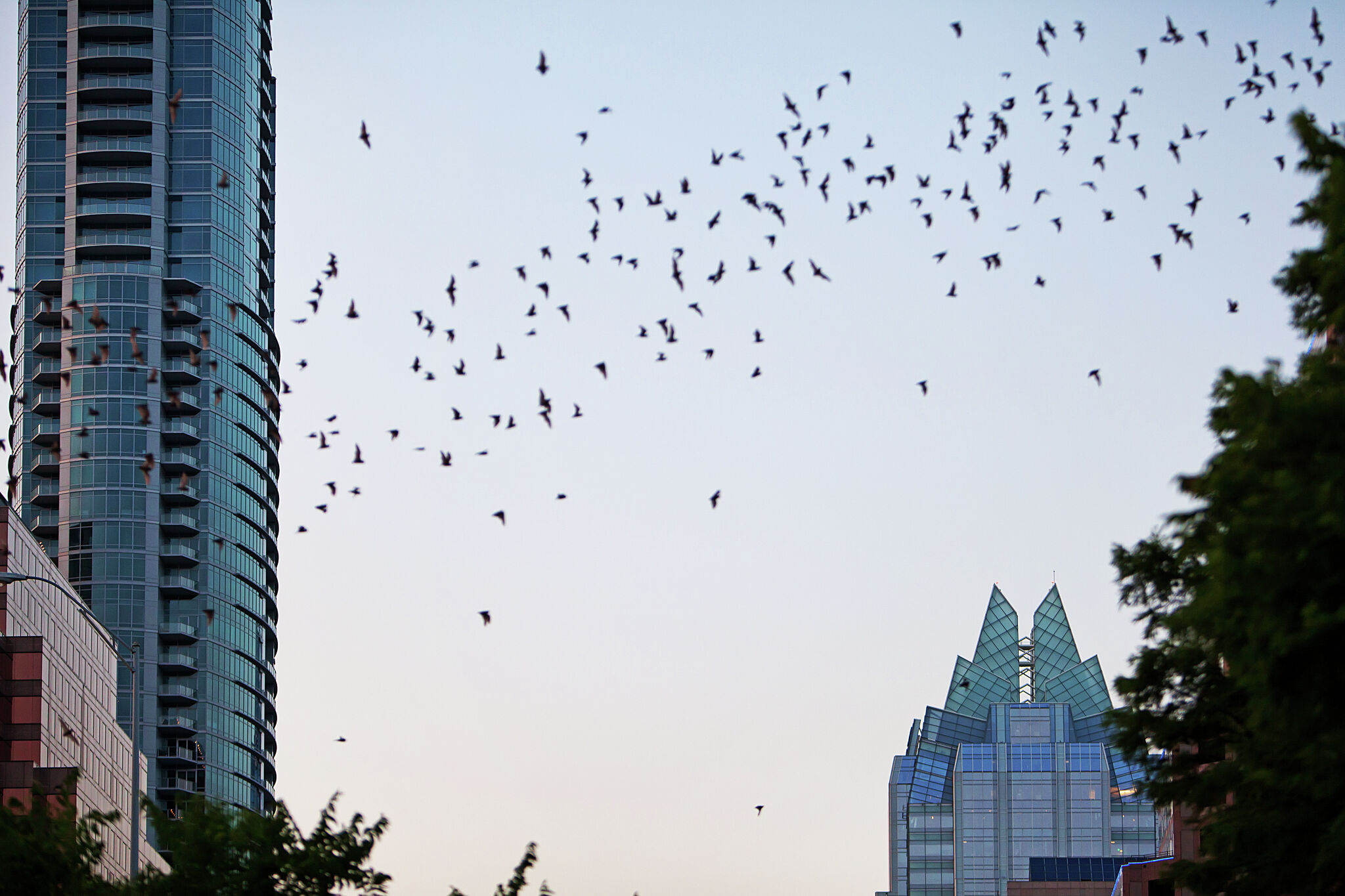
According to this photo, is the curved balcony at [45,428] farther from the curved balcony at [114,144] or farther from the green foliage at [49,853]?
the green foliage at [49,853]

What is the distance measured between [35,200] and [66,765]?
105 m

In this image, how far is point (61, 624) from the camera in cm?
9638

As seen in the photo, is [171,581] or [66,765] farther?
[171,581]

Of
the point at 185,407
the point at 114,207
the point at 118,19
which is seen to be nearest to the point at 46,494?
the point at 185,407

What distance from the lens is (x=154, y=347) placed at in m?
179

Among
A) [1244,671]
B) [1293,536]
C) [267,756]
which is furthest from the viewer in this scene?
[267,756]

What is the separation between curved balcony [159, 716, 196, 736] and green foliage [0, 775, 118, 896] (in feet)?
456

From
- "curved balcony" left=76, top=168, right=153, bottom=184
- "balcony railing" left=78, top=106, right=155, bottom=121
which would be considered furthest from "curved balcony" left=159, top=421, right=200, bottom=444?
"balcony railing" left=78, top=106, right=155, bottom=121

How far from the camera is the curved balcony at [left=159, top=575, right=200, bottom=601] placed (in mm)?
178000

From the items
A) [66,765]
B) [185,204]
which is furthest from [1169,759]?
[185,204]

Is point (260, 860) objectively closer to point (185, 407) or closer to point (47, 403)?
point (185, 407)

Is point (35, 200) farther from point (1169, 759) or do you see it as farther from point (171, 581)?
point (1169, 759)

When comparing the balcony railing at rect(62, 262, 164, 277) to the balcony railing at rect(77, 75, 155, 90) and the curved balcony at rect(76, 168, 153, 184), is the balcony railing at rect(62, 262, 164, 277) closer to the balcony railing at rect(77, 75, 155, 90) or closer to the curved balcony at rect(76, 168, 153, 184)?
the curved balcony at rect(76, 168, 153, 184)

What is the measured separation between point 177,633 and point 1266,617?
160m
